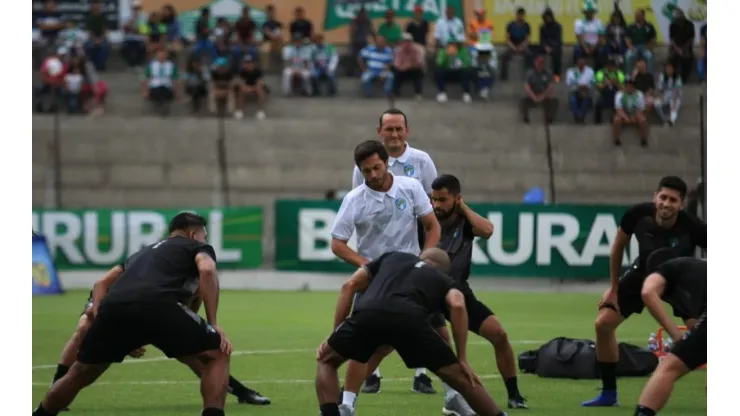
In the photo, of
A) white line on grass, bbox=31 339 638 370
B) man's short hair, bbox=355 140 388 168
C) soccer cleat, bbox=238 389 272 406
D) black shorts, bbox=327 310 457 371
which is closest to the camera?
black shorts, bbox=327 310 457 371

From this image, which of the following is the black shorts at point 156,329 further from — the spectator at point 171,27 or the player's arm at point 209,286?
the spectator at point 171,27

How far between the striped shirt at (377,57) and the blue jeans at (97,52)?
20.0 ft

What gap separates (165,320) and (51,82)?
23873mm

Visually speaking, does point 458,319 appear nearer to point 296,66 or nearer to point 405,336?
point 405,336

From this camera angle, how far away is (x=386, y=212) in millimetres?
10734

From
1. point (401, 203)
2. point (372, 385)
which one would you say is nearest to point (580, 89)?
point (372, 385)

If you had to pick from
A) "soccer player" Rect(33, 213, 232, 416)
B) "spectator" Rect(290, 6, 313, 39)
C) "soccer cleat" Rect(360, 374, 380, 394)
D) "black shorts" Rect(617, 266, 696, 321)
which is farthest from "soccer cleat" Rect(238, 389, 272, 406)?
"spectator" Rect(290, 6, 313, 39)

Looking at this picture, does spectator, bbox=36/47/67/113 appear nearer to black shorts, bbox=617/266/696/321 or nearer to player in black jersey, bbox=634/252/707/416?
black shorts, bbox=617/266/696/321

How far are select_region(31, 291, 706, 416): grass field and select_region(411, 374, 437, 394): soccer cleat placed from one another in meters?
0.10

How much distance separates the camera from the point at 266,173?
30.7m

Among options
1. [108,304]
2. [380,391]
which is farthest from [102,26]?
[108,304]

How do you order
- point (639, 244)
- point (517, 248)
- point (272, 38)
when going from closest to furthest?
1. point (639, 244)
2. point (517, 248)
3. point (272, 38)

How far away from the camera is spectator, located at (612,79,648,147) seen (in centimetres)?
3023

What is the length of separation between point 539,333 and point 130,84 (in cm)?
1835
